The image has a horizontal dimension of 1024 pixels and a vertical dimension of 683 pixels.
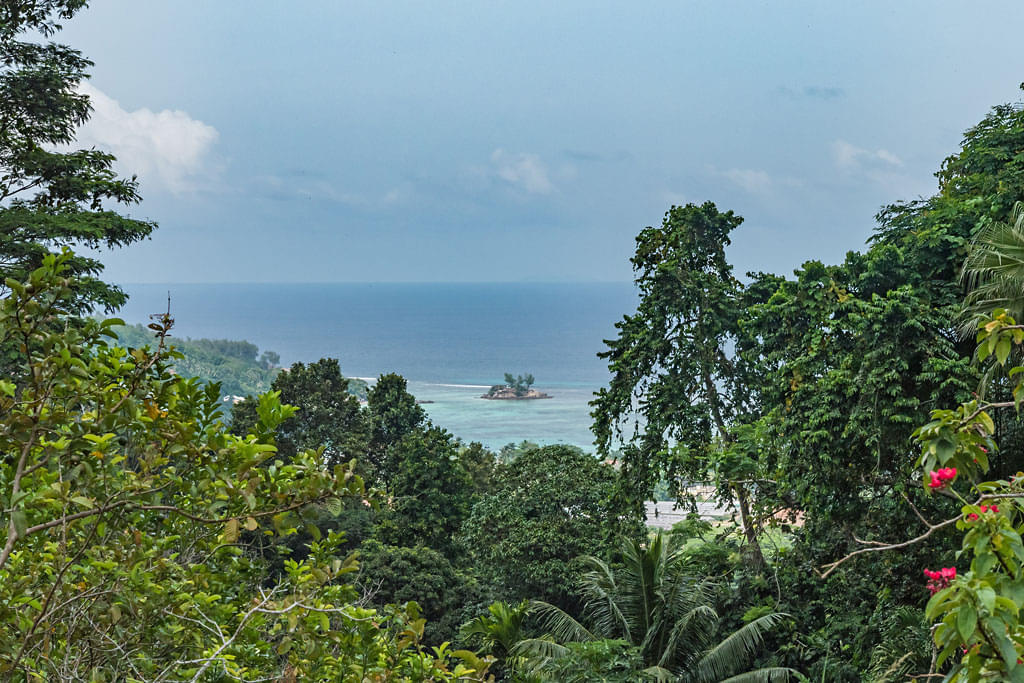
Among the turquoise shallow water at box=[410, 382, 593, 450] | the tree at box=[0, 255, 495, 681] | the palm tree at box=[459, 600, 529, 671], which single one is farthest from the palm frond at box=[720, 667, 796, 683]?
the turquoise shallow water at box=[410, 382, 593, 450]

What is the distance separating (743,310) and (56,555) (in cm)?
1122

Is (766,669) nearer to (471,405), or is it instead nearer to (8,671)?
(8,671)

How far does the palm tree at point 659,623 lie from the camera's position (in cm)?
905

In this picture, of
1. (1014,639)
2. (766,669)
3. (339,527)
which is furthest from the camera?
(339,527)

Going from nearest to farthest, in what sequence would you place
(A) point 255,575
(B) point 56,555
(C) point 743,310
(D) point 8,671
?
(D) point 8,671 → (B) point 56,555 → (A) point 255,575 → (C) point 743,310

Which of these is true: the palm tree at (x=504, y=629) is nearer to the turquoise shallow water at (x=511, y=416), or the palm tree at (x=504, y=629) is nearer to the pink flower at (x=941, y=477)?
the pink flower at (x=941, y=477)

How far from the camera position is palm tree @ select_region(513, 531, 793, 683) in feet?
29.7

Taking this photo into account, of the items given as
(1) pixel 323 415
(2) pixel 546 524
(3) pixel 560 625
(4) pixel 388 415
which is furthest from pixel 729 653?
(1) pixel 323 415

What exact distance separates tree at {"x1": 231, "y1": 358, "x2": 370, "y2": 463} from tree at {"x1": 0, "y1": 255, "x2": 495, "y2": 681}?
1619cm

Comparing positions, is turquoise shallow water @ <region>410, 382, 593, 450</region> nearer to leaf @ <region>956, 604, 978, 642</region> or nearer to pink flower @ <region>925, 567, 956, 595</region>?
pink flower @ <region>925, 567, 956, 595</region>

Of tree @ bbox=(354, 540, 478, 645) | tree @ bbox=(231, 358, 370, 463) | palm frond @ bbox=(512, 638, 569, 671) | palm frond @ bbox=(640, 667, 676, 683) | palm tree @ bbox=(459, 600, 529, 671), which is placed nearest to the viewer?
palm frond @ bbox=(640, 667, 676, 683)

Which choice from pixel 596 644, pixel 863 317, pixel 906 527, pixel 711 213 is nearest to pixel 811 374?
pixel 863 317

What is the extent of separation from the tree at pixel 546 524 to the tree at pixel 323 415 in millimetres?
6324

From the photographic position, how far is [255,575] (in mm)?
2777
